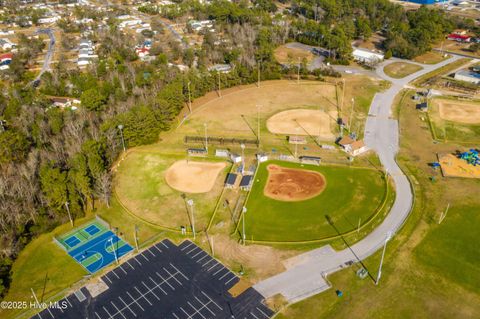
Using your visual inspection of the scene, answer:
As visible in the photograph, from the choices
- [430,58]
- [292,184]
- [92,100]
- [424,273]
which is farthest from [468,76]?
[92,100]

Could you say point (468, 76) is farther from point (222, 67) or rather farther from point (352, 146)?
point (222, 67)

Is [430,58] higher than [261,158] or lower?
higher

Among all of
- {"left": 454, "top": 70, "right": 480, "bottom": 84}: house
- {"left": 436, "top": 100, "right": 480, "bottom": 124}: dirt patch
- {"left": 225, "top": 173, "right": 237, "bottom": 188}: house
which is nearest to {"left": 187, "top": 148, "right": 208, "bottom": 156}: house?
{"left": 225, "top": 173, "right": 237, "bottom": 188}: house

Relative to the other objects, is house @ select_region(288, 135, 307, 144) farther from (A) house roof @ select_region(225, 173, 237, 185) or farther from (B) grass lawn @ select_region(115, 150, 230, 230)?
(A) house roof @ select_region(225, 173, 237, 185)

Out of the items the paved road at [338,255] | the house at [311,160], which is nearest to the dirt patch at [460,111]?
the paved road at [338,255]

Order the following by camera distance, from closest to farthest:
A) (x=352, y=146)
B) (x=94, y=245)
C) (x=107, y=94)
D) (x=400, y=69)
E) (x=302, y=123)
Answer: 1. (x=94, y=245)
2. (x=352, y=146)
3. (x=302, y=123)
4. (x=107, y=94)
5. (x=400, y=69)

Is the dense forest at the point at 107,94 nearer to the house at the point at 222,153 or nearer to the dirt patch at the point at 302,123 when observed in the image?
the house at the point at 222,153
